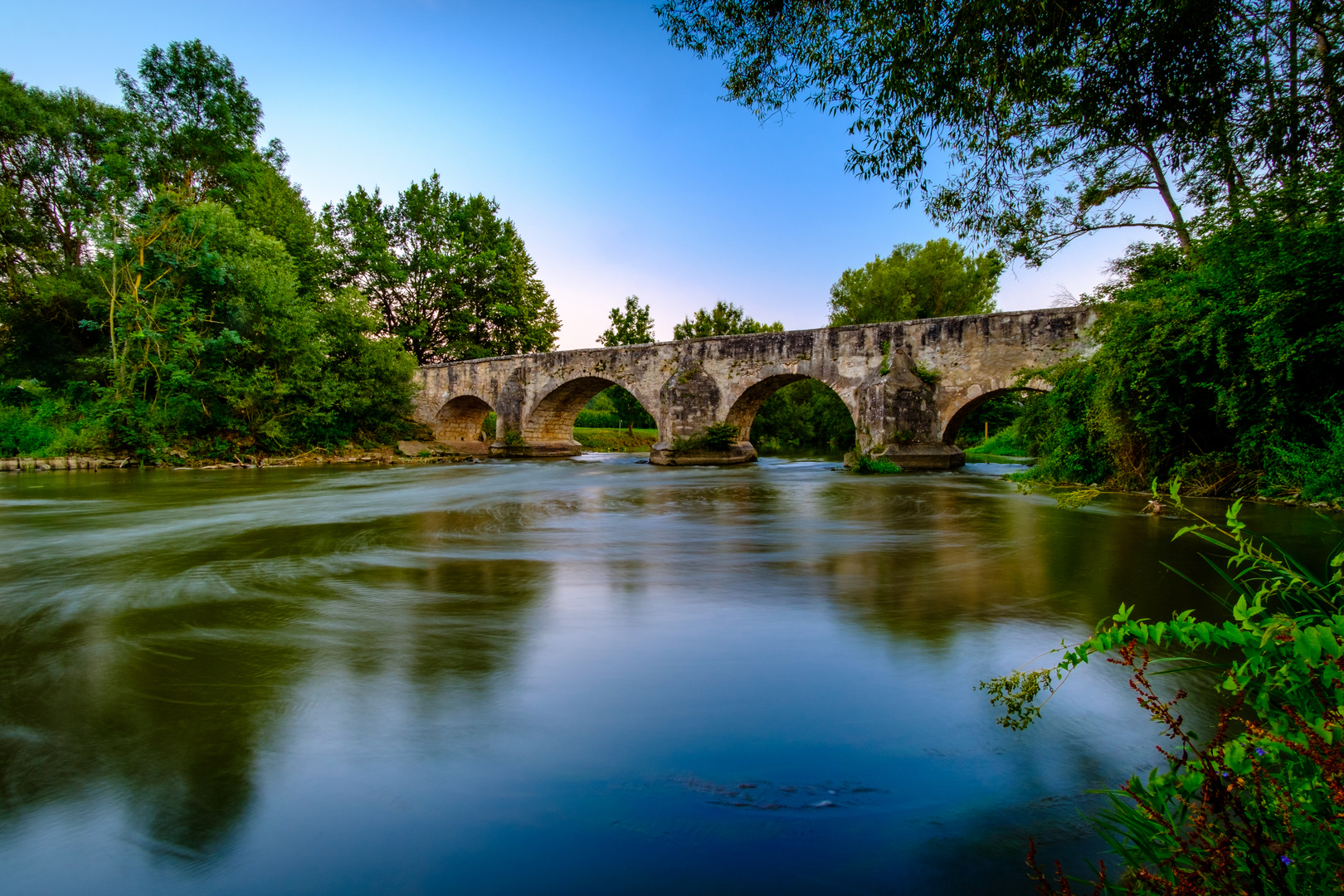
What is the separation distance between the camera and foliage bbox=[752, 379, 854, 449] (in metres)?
35.8

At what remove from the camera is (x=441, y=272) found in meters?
32.2

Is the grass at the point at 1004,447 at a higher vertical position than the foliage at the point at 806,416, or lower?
lower

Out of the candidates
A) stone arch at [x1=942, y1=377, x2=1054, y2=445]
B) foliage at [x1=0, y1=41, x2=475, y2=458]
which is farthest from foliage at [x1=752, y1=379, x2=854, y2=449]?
foliage at [x1=0, y1=41, x2=475, y2=458]

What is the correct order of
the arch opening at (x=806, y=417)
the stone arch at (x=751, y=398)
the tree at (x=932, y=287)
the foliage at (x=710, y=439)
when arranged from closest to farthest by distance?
the stone arch at (x=751, y=398) → the foliage at (x=710, y=439) → the tree at (x=932, y=287) → the arch opening at (x=806, y=417)

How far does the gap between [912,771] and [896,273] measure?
107 feet

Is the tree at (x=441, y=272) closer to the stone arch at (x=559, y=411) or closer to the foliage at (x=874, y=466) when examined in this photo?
the stone arch at (x=559, y=411)

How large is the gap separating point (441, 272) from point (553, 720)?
32.7 m

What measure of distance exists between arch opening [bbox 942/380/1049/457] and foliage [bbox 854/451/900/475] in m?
1.73

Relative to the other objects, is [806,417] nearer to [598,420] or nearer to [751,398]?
[598,420]

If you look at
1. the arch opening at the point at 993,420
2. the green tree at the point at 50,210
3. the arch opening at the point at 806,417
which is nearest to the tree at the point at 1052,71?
the arch opening at the point at 993,420

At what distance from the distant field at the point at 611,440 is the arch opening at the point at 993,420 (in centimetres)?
1580

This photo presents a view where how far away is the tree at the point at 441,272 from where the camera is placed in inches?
1272

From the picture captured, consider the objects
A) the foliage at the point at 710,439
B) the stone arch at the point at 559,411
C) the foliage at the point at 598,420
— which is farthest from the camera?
the foliage at the point at 598,420

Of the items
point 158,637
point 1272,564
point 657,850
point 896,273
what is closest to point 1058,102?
point 1272,564
